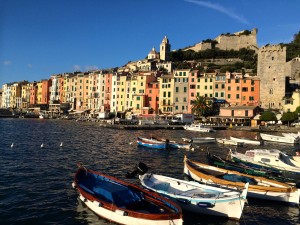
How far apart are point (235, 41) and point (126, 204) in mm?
127204

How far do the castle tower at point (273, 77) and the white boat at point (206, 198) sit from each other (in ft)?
226

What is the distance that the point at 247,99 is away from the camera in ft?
266

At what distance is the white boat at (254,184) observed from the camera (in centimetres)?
1770

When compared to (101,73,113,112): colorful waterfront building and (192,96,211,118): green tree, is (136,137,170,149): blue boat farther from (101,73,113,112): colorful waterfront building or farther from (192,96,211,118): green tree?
(101,73,113,112): colorful waterfront building

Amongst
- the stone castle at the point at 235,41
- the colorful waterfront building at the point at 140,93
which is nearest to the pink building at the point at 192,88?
the colorful waterfront building at the point at 140,93

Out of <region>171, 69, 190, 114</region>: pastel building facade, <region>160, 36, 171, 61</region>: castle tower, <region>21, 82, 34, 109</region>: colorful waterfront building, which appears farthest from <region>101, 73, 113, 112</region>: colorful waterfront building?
<region>21, 82, 34, 109</region>: colorful waterfront building

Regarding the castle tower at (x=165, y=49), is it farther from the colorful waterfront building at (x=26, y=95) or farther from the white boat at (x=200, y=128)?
the white boat at (x=200, y=128)

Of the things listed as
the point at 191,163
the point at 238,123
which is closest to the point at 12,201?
the point at 191,163

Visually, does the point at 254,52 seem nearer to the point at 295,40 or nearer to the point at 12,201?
the point at 295,40

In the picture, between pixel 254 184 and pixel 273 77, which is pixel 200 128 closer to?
pixel 273 77

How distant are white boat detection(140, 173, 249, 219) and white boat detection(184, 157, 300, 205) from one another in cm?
242

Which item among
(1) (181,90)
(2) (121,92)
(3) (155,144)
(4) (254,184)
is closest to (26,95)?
(2) (121,92)

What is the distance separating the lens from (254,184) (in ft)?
63.1

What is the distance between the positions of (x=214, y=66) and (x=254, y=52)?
21047 millimetres
